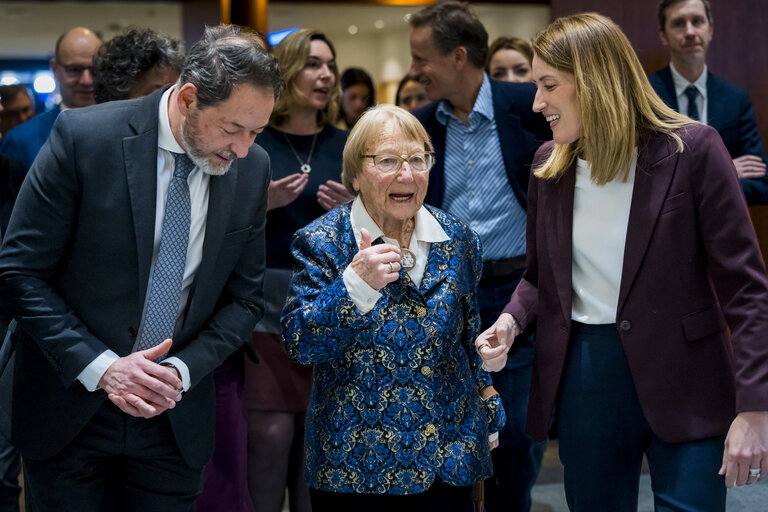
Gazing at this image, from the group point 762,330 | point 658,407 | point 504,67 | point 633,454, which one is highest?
point 504,67

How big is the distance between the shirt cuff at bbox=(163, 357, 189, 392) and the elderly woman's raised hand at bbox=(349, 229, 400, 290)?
471 millimetres

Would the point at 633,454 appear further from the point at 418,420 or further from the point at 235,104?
the point at 235,104

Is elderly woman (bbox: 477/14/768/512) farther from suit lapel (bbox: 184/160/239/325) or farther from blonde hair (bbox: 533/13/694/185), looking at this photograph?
suit lapel (bbox: 184/160/239/325)

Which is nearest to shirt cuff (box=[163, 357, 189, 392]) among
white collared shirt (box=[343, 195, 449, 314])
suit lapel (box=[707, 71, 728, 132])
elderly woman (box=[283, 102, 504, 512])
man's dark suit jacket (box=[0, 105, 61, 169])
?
elderly woman (box=[283, 102, 504, 512])

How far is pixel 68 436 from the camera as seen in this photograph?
2.23 meters

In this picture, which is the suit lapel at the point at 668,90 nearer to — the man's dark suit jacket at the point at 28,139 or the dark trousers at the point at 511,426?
the dark trousers at the point at 511,426

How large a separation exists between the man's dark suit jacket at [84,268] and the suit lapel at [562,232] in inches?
31.0

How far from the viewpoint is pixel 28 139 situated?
12.2ft

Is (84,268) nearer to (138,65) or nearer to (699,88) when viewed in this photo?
(138,65)

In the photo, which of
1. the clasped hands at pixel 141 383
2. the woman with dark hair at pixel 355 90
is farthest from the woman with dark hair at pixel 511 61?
the clasped hands at pixel 141 383

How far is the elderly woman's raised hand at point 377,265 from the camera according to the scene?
7.29 ft

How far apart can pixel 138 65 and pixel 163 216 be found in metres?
0.96

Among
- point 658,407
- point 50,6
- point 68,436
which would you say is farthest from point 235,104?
point 50,6

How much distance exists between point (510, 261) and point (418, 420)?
1143 millimetres
